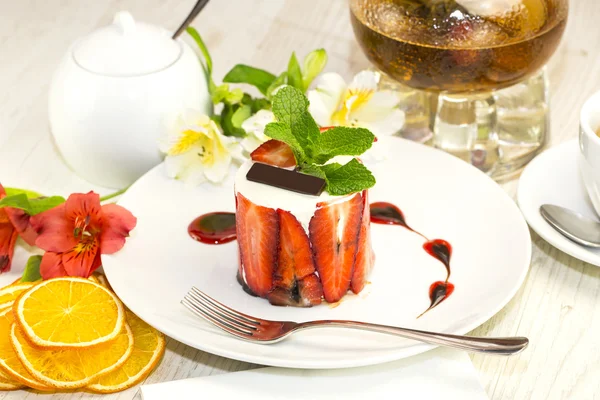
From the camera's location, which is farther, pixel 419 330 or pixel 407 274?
pixel 407 274

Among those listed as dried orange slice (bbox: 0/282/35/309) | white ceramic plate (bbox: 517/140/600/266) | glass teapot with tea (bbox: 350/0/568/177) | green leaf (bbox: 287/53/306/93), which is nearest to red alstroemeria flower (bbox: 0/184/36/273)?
dried orange slice (bbox: 0/282/35/309)

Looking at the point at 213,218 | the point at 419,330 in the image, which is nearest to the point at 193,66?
the point at 213,218

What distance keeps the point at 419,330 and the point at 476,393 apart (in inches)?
4.1

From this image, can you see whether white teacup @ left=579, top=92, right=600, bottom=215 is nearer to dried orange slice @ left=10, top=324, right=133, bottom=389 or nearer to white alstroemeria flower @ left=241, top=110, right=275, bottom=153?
white alstroemeria flower @ left=241, top=110, right=275, bottom=153

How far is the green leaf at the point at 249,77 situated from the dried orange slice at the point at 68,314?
1.80 ft

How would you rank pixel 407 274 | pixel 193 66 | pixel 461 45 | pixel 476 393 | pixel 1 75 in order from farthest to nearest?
pixel 1 75 → pixel 193 66 → pixel 461 45 → pixel 407 274 → pixel 476 393

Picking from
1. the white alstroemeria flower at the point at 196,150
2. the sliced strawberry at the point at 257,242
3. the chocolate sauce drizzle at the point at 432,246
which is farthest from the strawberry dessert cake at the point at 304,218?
the white alstroemeria flower at the point at 196,150

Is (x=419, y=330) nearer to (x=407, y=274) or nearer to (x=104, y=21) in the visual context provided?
(x=407, y=274)

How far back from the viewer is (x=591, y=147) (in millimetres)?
1173

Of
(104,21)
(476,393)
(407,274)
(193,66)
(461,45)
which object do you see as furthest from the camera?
(104,21)

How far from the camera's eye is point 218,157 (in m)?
1.38

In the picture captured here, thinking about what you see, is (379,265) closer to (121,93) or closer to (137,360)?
(137,360)

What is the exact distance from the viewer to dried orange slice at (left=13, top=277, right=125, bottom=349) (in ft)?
3.36

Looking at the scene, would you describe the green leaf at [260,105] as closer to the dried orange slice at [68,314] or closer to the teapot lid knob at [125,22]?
the teapot lid knob at [125,22]
